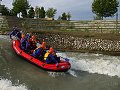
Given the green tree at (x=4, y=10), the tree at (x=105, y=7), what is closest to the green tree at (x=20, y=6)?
the green tree at (x=4, y=10)

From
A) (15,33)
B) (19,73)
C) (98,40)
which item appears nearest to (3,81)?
(19,73)

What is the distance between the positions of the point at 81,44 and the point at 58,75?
32.8 feet

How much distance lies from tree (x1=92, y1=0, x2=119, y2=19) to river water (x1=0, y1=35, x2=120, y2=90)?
2023cm

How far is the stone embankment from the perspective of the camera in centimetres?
2589

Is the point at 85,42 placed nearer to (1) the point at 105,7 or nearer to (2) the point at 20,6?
(1) the point at 105,7

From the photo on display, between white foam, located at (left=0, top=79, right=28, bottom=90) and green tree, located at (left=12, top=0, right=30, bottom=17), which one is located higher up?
green tree, located at (left=12, top=0, right=30, bottom=17)

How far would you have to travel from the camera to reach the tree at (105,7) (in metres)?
40.6

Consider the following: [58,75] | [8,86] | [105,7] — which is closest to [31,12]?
[105,7]

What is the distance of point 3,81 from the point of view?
1461 cm

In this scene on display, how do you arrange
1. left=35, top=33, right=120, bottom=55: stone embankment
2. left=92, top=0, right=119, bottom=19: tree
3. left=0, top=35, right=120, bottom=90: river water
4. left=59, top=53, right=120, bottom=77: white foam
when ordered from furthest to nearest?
left=92, top=0, right=119, bottom=19: tree, left=35, top=33, right=120, bottom=55: stone embankment, left=59, top=53, right=120, bottom=77: white foam, left=0, top=35, right=120, bottom=90: river water

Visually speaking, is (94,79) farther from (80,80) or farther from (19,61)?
(19,61)

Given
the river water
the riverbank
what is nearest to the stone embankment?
the riverbank

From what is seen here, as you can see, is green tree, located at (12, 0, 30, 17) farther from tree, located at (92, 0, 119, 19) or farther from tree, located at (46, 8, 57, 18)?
tree, located at (92, 0, 119, 19)

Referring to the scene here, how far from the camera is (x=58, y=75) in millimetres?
17266
